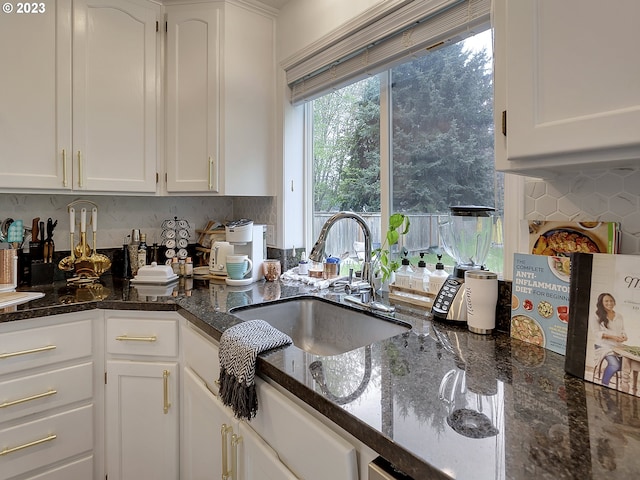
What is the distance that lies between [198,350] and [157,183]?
3.60 feet

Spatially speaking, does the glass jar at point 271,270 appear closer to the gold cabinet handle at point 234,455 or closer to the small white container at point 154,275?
the small white container at point 154,275

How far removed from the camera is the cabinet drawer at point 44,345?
4.42ft

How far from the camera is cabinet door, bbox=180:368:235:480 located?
1.17 m

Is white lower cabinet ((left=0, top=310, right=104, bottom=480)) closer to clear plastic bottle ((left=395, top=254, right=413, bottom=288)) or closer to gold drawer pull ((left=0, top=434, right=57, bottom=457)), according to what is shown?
gold drawer pull ((left=0, top=434, right=57, bottom=457))

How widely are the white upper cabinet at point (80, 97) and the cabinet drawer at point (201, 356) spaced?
3.16 ft

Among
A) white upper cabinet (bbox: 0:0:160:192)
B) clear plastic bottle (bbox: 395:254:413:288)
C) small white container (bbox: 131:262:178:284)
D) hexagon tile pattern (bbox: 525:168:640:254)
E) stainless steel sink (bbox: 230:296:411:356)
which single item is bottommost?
stainless steel sink (bbox: 230:296:411:356)

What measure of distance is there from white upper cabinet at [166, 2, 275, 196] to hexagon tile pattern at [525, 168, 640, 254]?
1.46m

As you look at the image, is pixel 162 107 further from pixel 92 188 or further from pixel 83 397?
pixel 83 397

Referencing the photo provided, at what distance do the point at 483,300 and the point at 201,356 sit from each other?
953mm

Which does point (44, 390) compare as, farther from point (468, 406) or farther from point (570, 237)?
point (570, 237)

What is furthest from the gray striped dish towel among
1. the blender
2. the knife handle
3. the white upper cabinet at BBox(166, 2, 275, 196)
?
the knife handle

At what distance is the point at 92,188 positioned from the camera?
72.3 inches

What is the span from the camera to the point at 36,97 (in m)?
1.68

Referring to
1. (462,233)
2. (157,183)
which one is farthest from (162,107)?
(462,233)
